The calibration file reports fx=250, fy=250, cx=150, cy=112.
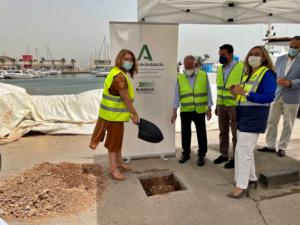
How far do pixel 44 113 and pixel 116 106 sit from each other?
3997 mm

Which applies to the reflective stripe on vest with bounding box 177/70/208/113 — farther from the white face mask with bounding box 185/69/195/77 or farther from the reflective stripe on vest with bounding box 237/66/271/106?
the reflective stripe on vest with bounding box 237/66/271/106

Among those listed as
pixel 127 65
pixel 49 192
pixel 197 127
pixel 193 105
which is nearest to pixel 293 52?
pixel 193 105

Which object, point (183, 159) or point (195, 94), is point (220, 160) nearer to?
point (183, 159)

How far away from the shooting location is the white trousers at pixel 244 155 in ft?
9.20

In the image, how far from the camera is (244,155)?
2.85 metres

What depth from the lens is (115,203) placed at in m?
2.88

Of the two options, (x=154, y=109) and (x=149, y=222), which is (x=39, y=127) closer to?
(x=154, y=109)

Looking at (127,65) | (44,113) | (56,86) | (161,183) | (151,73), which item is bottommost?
(56,86)

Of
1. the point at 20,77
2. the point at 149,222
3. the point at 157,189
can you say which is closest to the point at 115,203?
the point at 149,222

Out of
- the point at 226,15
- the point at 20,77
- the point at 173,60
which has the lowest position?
the point at 20,77

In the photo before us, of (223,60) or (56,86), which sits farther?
(56,86)

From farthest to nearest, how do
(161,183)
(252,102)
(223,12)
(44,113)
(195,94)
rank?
(44,113) → (223,12) → (195,94) → (161,183) → (252,102)

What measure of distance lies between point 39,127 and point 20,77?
76646 mm

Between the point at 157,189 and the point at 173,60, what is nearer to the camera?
the point at 157,189
